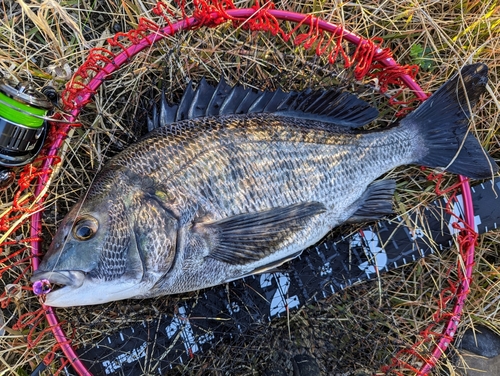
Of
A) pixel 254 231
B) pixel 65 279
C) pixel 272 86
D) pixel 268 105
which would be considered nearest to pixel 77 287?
pixel 65 279

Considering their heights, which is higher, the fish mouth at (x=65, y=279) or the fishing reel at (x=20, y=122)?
the fishing reel at (x=20, y=122)

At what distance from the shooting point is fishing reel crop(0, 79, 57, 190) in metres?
2.39

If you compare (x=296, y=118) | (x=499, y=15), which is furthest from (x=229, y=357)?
(x=499, y=15)

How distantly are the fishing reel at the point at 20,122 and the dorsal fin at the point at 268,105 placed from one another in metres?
0.67

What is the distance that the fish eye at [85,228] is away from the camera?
219 cm

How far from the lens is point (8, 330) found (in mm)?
2756

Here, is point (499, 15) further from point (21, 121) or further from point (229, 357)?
point (21, 121)

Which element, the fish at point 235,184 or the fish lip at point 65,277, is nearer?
the fish lip at point 65,277

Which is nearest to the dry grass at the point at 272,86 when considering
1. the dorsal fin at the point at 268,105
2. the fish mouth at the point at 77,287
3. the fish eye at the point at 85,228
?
the dorsal fin at the point at 268,105

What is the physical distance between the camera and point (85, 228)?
2209 mm

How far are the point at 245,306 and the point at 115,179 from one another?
4.02 feet

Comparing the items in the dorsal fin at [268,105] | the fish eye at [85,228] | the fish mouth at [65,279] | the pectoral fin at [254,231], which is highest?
the dorsal fin at [268,105]

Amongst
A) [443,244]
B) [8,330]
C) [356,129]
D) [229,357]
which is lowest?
[229,357]

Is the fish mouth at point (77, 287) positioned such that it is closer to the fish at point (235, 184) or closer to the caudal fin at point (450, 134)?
the fish at point (235, 184)
